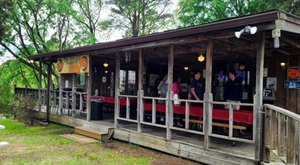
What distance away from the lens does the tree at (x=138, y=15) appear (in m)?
22.5

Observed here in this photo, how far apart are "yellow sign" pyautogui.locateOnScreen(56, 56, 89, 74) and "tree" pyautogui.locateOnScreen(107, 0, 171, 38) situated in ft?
39.7

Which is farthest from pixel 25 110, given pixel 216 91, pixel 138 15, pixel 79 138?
pixel 138 15

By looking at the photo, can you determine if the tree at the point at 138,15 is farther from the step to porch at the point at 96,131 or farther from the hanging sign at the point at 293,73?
the hanging sign at the point at 293,73

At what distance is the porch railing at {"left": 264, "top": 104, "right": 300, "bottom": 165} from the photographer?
3.34 meters

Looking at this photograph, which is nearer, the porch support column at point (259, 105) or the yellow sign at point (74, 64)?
the porch support column at point (259, 105)

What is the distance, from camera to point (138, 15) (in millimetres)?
22766

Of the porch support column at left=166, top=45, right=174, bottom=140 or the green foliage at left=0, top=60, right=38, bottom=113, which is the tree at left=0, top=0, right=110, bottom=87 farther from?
the porch support column at left=166, top=45, right=174, bottom=140

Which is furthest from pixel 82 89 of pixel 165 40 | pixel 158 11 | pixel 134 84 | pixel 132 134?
pixel 158 11

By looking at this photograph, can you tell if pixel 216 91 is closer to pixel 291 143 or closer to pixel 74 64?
pixel 74 64

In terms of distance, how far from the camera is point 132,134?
24.8 feet

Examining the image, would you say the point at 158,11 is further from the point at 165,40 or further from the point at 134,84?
the point at 165,40

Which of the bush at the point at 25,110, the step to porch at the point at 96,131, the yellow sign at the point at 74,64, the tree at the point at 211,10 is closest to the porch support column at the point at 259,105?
the step to porch at the point at 96,131

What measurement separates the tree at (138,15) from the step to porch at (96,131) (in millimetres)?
14668

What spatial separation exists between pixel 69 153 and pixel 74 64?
14.7 feet
